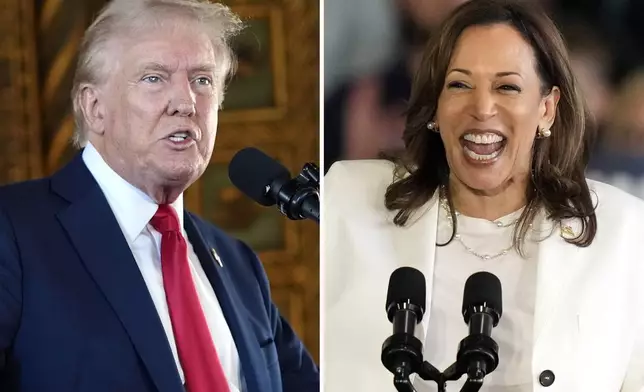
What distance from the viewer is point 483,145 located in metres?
1.62

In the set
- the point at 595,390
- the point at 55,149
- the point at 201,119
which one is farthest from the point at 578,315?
the point at 55,149

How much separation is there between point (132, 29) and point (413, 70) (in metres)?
0.59

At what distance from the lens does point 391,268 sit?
1.70m

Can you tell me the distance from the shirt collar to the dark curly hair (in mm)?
575

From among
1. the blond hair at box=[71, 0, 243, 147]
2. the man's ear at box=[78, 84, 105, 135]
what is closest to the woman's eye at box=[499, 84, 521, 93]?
the blond hair at box=[71, 0, 243, 147]

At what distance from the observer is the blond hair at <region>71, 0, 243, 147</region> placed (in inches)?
69.9

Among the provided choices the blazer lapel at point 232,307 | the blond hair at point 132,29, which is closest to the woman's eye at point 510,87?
the blond hair at point 132,29

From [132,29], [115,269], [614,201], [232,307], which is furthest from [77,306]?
[614,201]

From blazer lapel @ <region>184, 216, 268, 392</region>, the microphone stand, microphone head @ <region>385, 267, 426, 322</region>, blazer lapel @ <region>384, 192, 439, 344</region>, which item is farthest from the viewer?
blazer lapel @ <region>184, 216, 268, 392</region>

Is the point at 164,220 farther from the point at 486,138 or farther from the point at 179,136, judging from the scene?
the point at 486,138

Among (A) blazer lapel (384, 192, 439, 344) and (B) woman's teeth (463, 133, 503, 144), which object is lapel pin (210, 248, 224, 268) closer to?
(A) blazer lapel (384, 192, 439, 344)

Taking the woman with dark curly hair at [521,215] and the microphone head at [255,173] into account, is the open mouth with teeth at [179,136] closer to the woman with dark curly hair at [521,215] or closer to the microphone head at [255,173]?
the microphone head at [255,173]

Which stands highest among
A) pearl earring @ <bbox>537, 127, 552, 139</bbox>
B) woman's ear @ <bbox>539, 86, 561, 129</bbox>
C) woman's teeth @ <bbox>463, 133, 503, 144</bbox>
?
woman's ear @ <bbox>539, 86, 561, 129</bbox>

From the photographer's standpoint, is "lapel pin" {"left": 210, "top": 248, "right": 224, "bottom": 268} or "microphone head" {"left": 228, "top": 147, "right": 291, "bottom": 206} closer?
"microphone head" {"left": 228, "top": 147, "right": 291, "bottom": 206}
